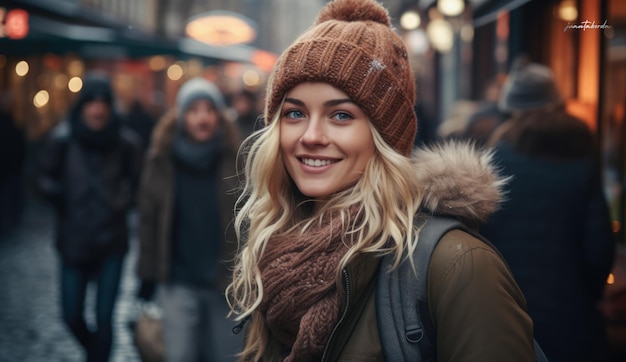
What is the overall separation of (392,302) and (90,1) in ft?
97.2

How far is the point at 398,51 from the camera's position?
2393 mm

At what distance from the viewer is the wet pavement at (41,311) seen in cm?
623

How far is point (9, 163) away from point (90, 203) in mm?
7352

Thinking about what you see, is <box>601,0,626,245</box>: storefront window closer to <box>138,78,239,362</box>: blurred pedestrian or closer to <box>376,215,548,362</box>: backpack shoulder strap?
<box>138,78,239,362</box>: blurred pedestrian

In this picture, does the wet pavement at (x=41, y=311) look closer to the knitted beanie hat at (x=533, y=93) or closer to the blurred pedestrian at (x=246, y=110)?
the knitted beanie hat at (x=533, y=93)

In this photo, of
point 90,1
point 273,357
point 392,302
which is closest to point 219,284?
point 273,357

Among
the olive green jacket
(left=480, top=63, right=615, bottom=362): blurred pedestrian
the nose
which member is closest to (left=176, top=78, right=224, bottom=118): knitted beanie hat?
(left=480, top=63, right=615, bottom=362): blurred pedestrian

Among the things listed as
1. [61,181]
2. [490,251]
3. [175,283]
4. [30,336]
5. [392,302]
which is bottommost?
[30,336]

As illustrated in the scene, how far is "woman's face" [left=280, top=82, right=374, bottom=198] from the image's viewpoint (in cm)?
227

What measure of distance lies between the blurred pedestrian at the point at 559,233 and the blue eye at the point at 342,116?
173cm

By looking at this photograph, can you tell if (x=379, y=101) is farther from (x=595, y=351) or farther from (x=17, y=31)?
(x=17, y=31)

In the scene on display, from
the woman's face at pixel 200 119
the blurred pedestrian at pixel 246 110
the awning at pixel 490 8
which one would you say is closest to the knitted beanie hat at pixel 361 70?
the awning at pixel 490 8

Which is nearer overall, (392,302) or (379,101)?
(392,302)

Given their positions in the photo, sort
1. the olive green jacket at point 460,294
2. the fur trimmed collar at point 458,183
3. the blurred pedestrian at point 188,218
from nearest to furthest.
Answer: the olive green jacket at point 460,294
the fur trimmed collar at point 458,183
the blurred pedestrian at point 188,218
